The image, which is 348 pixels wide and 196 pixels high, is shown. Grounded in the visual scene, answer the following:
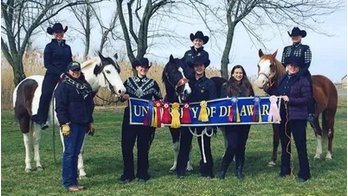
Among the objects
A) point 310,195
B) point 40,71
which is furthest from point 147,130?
point 40,71

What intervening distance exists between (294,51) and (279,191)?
237 centimetres

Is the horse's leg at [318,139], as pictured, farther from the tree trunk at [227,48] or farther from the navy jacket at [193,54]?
the tree trunk at [227,48]

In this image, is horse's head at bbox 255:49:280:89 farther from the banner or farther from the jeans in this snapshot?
the jeans

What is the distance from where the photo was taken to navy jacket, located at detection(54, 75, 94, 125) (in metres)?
6.40

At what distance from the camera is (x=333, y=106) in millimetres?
9266

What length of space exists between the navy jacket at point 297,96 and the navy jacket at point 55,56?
3.52 meters

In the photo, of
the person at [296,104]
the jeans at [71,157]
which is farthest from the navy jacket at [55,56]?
the person at [296,104]

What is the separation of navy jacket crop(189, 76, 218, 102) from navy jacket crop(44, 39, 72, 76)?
213cm

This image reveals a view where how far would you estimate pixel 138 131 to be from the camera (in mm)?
7129

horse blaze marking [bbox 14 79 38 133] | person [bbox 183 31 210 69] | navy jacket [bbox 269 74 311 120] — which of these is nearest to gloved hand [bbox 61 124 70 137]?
horse blaze marking [bbox 14 79 38 133]

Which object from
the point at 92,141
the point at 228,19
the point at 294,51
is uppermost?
the point at 228,19

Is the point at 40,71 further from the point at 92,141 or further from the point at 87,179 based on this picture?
the point at 87,179

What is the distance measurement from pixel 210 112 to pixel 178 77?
0.74m

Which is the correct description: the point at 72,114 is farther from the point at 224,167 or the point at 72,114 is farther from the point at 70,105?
the point at 224,167
